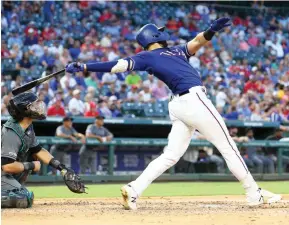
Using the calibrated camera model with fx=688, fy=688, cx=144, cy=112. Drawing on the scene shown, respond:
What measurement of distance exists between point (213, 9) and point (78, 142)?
10329mm

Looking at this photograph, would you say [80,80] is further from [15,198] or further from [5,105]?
[15,198]

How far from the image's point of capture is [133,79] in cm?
1631

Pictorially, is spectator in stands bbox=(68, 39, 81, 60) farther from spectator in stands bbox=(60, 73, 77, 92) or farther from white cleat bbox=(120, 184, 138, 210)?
white cleat bbox=(120, 184, 138, 210)

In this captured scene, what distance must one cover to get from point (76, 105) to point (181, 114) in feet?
24.5

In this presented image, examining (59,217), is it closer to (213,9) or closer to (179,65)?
(179,65)

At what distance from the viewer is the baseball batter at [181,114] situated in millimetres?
6656

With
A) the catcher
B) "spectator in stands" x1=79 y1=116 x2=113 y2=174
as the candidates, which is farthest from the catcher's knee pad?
"spectator in stands" x1=79 y1=116 x2=113 y2=174

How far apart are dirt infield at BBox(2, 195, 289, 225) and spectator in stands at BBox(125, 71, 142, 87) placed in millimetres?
8786

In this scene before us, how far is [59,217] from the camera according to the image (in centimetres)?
602

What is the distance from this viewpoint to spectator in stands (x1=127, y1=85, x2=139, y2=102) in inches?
593

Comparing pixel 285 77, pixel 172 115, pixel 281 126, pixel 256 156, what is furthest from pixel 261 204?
pixel 285 77

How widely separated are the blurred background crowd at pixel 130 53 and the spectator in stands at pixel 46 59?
0.08 ft

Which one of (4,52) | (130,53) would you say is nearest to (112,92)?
(130,53)

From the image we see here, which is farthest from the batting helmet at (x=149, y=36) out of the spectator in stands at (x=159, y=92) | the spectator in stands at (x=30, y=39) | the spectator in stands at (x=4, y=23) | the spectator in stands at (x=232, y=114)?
the spectator in stands at (x=4, y=23)
